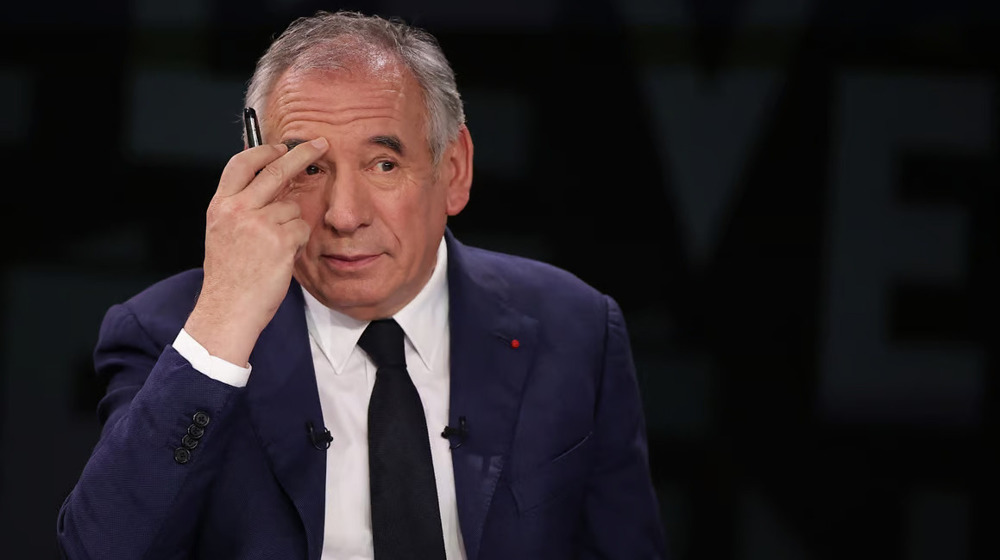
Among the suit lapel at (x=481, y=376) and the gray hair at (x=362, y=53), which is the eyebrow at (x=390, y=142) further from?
the suit lapel at (x=481, y=376)

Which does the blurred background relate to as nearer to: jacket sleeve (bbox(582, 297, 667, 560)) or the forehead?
jacket sleeve (bbox(582, 297, 667, 560))

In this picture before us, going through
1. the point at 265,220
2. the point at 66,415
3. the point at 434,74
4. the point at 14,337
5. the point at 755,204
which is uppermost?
the point at 434,74

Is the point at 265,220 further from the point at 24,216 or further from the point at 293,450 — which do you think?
the point at 24,216

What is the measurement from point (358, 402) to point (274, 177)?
52 cm

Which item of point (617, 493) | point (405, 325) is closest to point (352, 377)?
point (405, 325)

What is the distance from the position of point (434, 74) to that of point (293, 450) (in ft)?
2.74

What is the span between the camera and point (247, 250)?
204 cm

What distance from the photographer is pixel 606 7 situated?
3.66 meters

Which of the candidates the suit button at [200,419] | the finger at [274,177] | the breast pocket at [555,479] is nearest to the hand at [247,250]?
the finger at [274,177]

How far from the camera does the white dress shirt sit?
7.36ft

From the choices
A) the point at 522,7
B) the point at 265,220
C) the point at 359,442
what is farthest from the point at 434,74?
the point at 522,7

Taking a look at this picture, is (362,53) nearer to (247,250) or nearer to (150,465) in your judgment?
(247,250)

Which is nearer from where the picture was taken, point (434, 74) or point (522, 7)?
A: point (434, 74)

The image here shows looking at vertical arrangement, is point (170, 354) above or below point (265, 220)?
below
